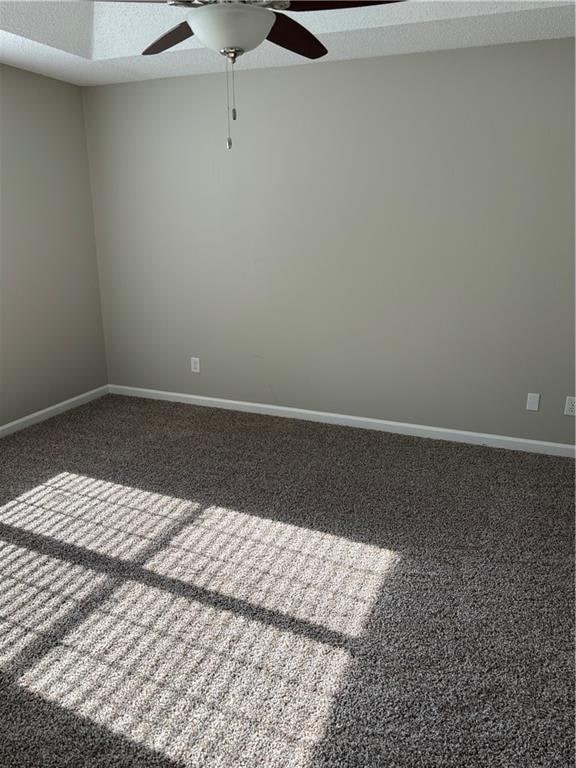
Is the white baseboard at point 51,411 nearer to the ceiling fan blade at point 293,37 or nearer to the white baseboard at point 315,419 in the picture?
the white baseboard at point 315,419

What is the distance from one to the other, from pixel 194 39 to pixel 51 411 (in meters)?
2.61

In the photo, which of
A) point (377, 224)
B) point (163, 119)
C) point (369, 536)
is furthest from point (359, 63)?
point (369, 536)

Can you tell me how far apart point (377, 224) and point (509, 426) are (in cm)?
148

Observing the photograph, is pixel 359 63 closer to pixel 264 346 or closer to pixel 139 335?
pixel 264 346

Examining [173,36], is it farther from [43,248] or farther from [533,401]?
[533,401]

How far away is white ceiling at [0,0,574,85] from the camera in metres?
2.71

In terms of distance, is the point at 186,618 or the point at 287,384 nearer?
the point at 186,618

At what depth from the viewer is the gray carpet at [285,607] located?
5.75 ft

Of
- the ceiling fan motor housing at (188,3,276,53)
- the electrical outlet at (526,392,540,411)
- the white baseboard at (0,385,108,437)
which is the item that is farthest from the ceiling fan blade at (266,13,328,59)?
the white baseboard at (0,385,108,437)

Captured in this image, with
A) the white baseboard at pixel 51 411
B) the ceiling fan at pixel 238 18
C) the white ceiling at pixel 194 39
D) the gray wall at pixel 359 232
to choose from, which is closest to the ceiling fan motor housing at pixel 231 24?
the ceiling fan at pixel 238 18

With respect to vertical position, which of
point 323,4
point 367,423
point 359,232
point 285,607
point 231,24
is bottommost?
point 285,607

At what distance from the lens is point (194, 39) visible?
3.12 meters

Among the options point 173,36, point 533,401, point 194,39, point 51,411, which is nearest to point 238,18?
Result: point 173,36

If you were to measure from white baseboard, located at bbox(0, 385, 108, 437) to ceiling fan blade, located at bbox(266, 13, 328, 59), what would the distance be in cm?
299
